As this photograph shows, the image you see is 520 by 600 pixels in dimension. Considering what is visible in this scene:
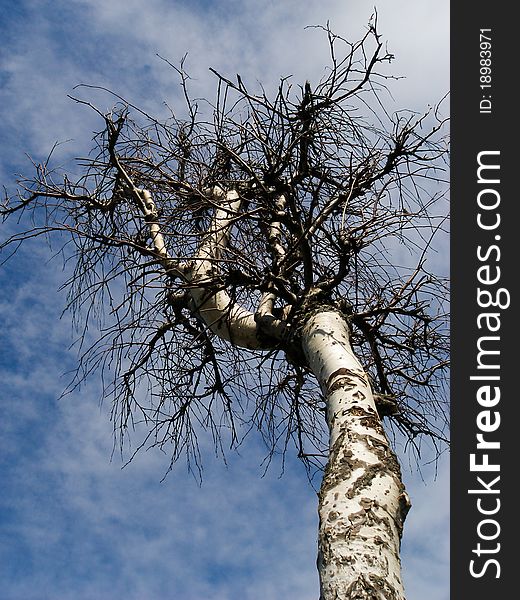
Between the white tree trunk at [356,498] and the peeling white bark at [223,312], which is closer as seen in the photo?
the white tree trunk at [356,498]

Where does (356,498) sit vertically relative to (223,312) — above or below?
below

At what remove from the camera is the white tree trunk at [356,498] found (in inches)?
90.5

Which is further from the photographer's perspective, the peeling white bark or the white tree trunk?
the peeling white bark

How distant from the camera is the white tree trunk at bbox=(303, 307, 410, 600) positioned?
2299mm

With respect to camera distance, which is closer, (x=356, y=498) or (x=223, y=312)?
(x=356, y=498)

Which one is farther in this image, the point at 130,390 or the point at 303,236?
the point at 130,390

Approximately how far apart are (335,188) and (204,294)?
1.25m

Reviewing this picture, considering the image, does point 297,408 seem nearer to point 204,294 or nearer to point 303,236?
point 204,294

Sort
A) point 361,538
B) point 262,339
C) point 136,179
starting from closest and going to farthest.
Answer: point 361,538 → point 262,339 → point 136,179

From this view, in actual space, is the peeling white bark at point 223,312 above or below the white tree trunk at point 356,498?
above

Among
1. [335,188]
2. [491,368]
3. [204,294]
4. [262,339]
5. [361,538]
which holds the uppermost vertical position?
[335,188]

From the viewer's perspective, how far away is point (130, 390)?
4750 millimetres

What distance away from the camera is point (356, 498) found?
2.55m

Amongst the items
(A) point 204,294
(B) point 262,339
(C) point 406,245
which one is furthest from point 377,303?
(A) point 204,294
